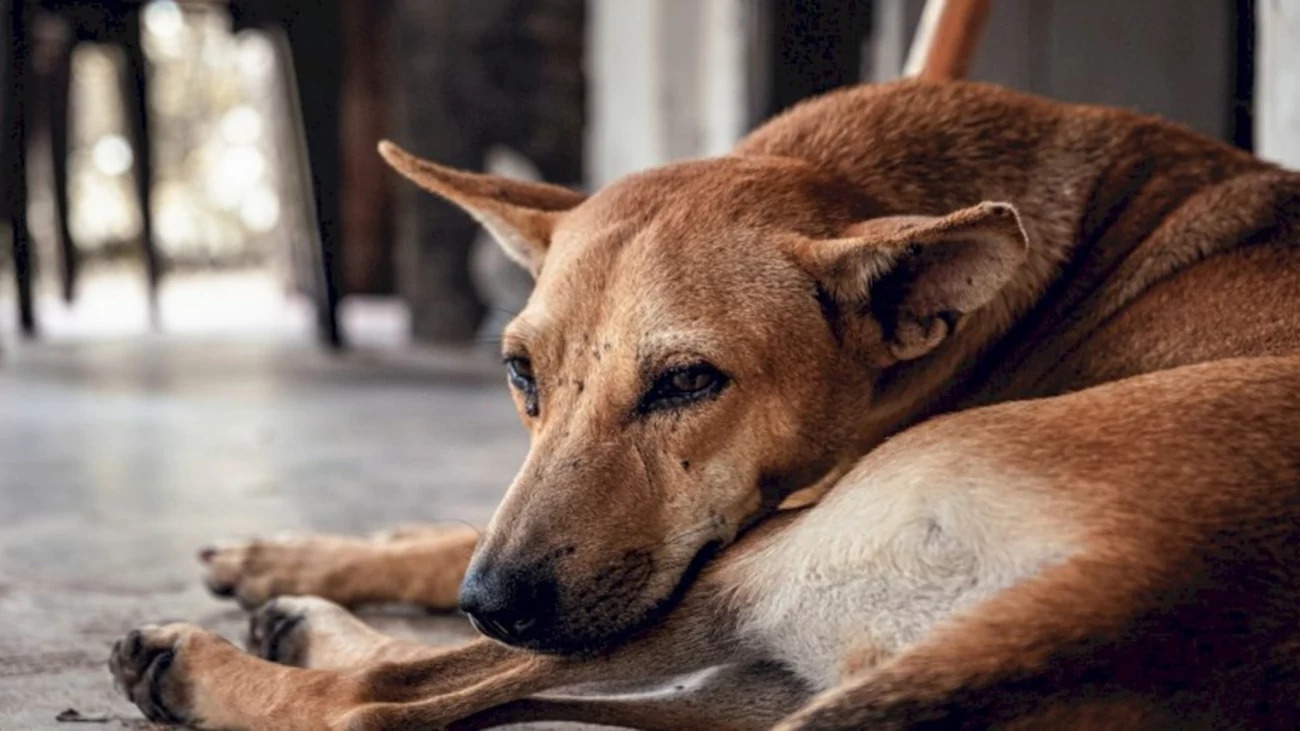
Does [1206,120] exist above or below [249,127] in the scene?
above

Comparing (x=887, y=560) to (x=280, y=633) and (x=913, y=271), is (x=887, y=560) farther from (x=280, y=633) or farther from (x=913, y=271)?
(x=280, y=633)

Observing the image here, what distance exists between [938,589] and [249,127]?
13213 mm

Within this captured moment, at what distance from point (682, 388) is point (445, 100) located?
5597 millimetres

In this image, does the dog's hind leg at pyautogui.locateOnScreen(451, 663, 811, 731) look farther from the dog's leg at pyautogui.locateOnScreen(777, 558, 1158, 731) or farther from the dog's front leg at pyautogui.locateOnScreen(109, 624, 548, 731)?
the dog's leg at pyautogui.locateOnScreen(777, 558, 1158, 731)

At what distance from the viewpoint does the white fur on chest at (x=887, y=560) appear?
5.24 ft

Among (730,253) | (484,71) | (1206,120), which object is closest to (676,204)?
(730,253)

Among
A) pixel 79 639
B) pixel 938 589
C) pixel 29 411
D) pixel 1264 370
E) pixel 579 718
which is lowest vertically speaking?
pixel 29 411

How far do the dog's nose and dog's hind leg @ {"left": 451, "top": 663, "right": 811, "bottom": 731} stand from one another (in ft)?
0.27

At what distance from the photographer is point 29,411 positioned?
5270 mm

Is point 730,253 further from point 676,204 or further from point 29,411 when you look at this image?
point 29,411

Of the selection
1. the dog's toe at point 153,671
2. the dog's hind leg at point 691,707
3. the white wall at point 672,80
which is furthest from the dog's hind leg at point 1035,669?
the white wall at point 672,80

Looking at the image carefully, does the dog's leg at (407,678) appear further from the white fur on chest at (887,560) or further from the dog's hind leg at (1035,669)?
the dog's hind leg at (1035,669)

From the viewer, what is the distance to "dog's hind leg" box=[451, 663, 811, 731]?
1809mm

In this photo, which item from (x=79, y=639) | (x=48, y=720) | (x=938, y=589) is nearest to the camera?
(x=938, y=589)
